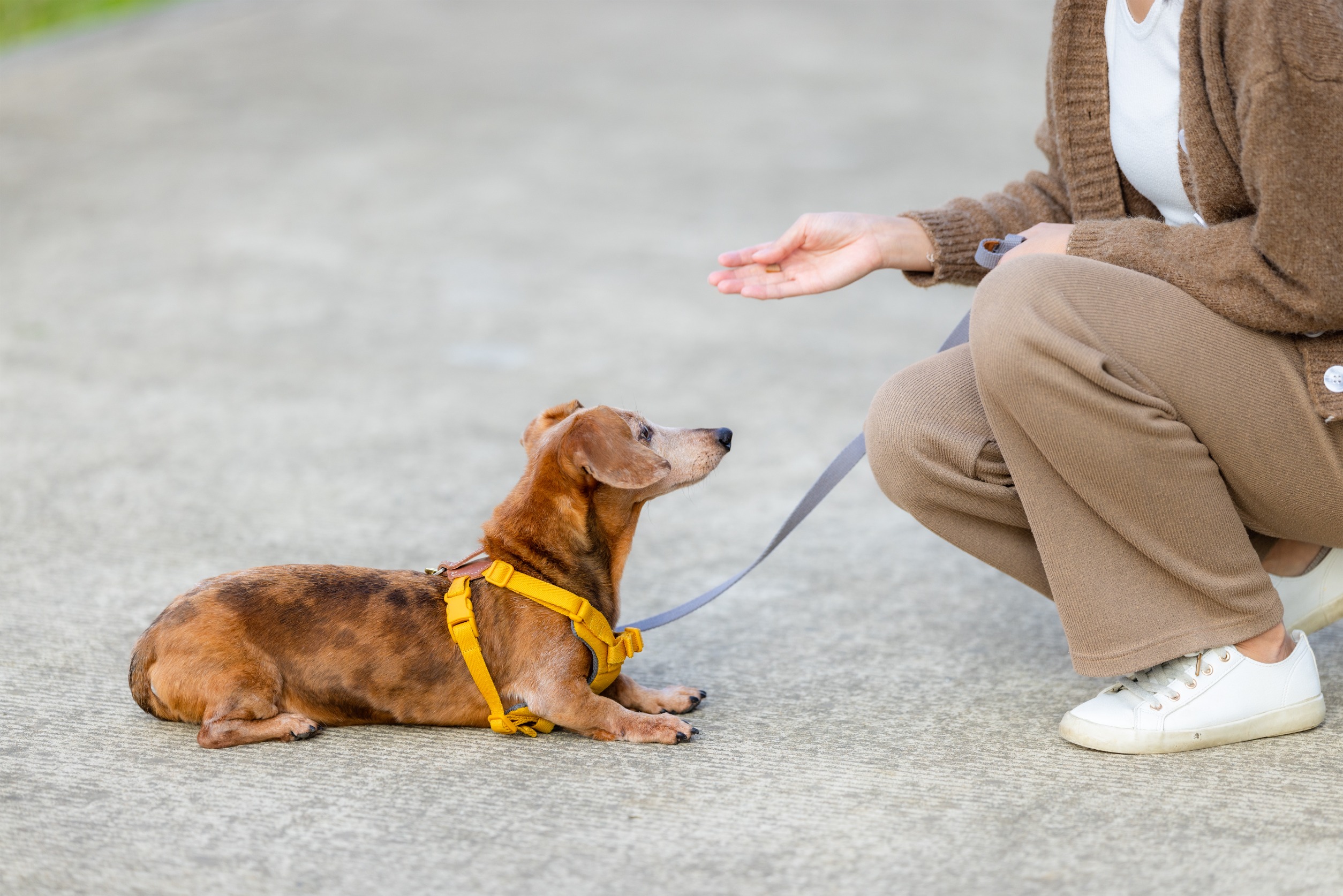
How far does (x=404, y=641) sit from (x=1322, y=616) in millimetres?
A: 1775

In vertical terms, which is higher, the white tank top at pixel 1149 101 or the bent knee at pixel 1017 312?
the white tank top at pixel 1149 101

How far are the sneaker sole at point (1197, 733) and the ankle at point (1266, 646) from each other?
0.09 metres

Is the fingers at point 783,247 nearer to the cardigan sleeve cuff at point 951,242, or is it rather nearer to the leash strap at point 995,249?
the cardigan sleeve cuff at point 951,242

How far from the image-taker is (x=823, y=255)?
2.65 metres

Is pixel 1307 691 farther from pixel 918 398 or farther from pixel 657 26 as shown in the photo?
pixel 657 26

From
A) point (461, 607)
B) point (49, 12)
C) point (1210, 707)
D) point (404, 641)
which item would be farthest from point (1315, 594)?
point (49, 12)

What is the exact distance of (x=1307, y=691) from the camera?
2326mm

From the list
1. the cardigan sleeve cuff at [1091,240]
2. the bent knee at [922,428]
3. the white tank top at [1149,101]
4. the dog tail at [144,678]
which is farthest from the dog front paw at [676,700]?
the white tank top at [1149,101]

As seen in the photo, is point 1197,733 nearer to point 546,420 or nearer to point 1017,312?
point 1017,312

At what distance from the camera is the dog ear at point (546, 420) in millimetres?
2664

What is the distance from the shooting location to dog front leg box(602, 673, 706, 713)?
2557 millimetres

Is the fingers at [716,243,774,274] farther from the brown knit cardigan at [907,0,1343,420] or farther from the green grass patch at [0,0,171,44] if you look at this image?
the green grass patch at [0,0,171,44]

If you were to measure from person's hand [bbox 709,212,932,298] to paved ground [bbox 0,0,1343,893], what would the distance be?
0.80 metres

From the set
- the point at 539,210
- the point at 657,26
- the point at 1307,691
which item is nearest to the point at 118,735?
the point at 1307,691
